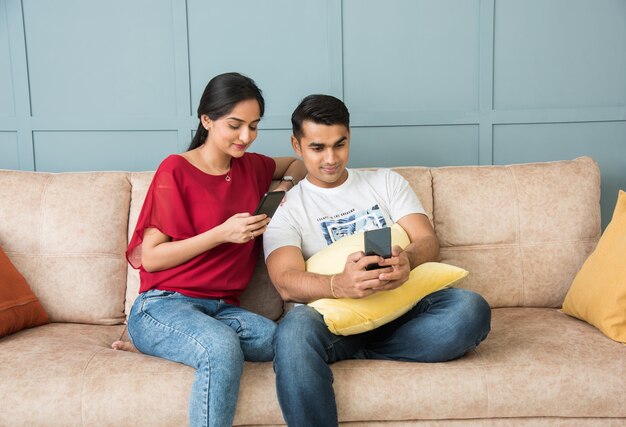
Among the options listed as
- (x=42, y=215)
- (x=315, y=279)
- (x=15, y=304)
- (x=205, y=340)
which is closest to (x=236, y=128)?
(x=315, y=279)

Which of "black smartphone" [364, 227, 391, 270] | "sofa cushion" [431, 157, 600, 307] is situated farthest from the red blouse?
"sofa cushion" [431, 157, 600, 307]

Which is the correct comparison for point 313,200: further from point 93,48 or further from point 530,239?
point 93,48

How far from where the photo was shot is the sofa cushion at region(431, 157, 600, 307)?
2.18 m

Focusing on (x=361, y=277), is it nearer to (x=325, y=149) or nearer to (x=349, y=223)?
(x=349, y=223)

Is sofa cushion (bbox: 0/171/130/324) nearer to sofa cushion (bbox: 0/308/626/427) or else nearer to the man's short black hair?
sofa cushion (bbox: 0/308/626/427)

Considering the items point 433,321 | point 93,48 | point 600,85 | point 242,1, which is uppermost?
point 242,1

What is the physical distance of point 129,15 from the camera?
8.80ft

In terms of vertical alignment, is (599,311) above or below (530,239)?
below

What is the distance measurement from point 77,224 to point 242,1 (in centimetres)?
122

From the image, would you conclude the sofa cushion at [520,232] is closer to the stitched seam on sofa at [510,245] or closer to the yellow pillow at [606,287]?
the stitched seam on sofa at [510,245]

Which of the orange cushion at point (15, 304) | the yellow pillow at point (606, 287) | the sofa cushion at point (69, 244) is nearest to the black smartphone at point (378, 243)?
the yellow pillow at point (606, 287)

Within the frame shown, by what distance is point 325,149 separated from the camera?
1.92 metres

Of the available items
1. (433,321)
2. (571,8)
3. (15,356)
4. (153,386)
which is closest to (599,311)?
(433,321)

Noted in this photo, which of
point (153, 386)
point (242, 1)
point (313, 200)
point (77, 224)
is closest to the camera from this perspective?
point (153, 386)
